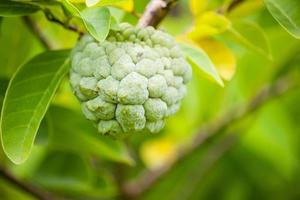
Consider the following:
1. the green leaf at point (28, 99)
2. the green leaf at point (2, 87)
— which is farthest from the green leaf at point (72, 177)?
the green leaf at point (28, 99)

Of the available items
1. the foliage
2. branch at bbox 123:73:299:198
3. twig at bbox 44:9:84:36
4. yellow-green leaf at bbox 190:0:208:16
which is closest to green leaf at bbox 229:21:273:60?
the foliage

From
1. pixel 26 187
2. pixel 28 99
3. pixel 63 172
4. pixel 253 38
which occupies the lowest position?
pixel 63 172

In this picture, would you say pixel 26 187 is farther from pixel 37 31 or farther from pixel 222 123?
pixel 222 123

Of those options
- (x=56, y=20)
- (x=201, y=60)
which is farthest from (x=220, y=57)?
(x=56, y=20)

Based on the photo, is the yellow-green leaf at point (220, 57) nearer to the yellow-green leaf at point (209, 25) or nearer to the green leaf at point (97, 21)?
the yellow-green leaf at point (209, 25)

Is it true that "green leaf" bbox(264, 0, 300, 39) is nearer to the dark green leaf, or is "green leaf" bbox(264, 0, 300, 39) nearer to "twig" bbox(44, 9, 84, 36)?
"twig" bbox(44, 9, 84, 36)

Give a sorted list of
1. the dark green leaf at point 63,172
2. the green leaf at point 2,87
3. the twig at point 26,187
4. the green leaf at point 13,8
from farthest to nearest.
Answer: the dark green leaf at point 63,172 < the twig at point 26,187 < the green leaf at point 2,87 < the green leaf at point 13,8
